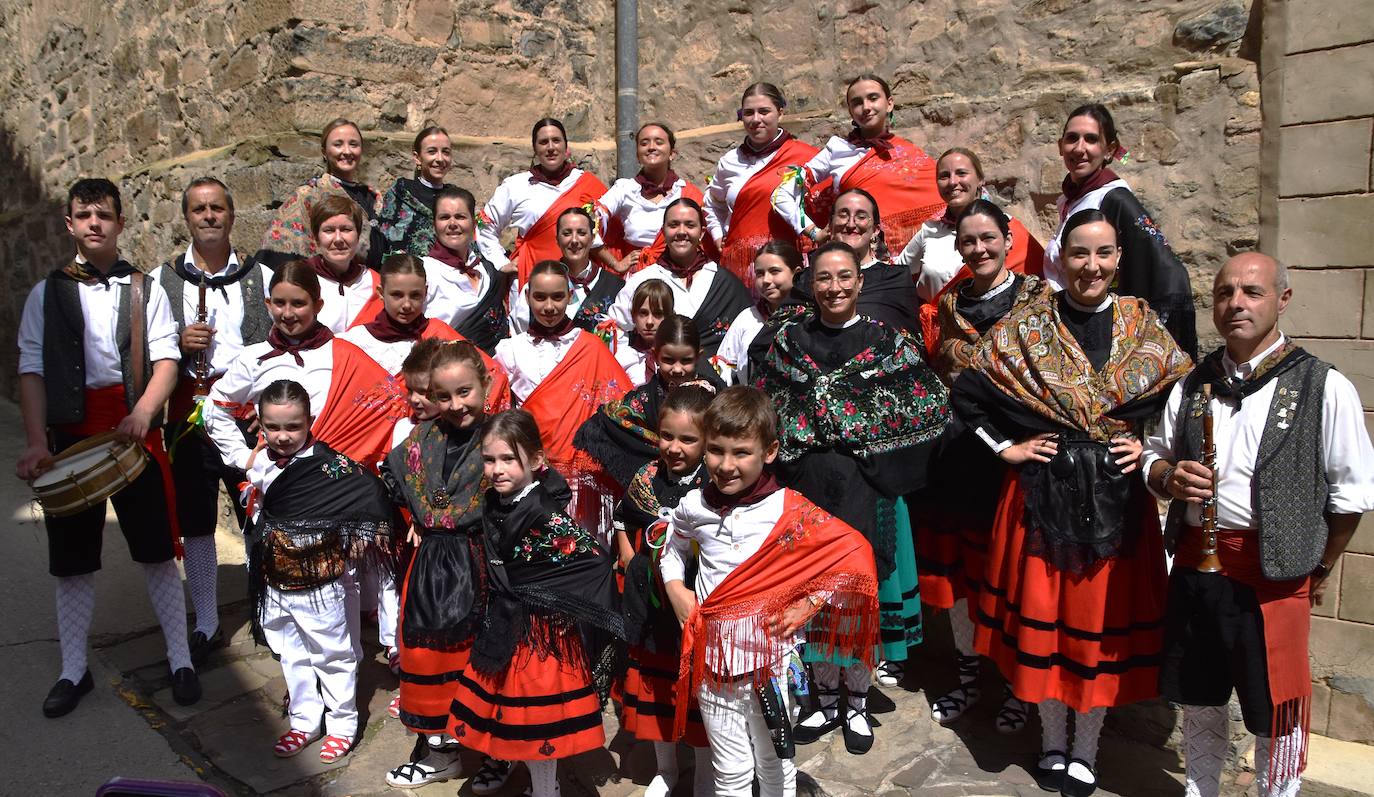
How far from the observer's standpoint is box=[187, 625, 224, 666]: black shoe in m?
3.99

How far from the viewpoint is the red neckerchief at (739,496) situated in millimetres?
2629

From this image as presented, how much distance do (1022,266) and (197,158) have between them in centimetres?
459

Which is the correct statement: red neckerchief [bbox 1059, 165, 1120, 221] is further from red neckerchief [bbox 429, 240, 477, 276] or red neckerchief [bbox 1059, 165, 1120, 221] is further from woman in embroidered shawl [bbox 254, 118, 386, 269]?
woman in embroidered shawl [bbox 254, 118, 386, 269]

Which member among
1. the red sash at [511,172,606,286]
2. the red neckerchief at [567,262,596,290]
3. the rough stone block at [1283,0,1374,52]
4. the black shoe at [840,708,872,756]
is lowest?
the black shoe at [840,708,872,756]

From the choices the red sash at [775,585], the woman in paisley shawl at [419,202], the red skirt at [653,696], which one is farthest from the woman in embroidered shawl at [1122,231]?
the woman in paisley shawl at [419,202]

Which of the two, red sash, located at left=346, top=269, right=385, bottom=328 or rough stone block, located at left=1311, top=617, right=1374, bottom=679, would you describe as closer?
rough stone block, located at left=1311, top=617, right=1374, bottom=679

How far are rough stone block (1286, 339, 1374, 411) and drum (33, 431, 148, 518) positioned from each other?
4.28m

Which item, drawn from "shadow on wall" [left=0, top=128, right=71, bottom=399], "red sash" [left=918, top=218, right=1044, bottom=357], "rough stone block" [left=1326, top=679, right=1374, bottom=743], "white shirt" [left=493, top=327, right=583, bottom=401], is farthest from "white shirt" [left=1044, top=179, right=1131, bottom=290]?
"shadow on wall" [left=0, top=128, right=71, bottom=399]

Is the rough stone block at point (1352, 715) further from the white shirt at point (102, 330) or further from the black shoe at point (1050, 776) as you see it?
the white shirt at point (102, 330)

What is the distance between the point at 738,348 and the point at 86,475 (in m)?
2.30

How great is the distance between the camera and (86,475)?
3.32 m

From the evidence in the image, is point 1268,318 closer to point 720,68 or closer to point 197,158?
point 720,68

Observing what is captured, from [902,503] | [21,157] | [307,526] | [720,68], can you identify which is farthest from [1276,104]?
[21,157]

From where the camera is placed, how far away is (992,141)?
15.7ft
